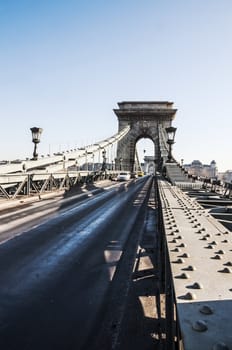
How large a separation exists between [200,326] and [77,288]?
3.98 meters

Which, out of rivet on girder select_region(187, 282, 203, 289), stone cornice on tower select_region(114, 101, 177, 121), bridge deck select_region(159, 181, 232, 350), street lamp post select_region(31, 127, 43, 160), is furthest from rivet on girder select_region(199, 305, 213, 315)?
stone cornice on tower select_region(114, 101, 177, 121)

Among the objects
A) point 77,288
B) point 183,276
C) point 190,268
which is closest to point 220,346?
point 183,276

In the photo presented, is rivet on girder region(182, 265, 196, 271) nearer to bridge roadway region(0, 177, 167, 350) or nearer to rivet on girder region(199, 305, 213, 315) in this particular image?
rivet on girder region(199, 305, 213, 315)

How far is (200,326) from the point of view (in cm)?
128

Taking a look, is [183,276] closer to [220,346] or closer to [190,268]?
[190,268]

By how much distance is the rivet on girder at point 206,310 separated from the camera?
4.61 ft

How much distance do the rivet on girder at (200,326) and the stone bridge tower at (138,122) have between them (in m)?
75.7

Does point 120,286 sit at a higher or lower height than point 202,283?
lower

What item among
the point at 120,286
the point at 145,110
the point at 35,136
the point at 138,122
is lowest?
the point at 120,286

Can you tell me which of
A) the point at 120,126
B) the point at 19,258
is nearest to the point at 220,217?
the point at 19,258

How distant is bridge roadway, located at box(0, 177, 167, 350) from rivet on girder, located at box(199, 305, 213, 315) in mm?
2261

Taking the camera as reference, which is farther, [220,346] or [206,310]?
[206,310]

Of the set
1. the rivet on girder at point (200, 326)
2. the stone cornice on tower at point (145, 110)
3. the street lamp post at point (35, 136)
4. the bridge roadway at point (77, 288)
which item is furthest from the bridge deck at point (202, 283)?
the stone cornice on tower at point (145, 110)

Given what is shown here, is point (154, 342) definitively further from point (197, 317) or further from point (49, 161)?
point (49, 161)
